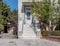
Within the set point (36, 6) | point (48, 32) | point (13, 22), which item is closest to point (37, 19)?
point (36, 6)

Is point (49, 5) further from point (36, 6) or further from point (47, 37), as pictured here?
point (47, 37)

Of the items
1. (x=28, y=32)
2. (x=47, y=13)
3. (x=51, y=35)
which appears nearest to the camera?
(x=51, y=35)

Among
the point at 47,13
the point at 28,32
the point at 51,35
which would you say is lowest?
the point at 28,32

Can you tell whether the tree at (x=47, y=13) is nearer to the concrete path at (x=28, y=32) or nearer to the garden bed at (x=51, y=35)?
the garden bed at (x=51, y=35)

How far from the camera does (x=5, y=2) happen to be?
145ft

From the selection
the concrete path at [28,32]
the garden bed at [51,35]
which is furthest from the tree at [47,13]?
the concrete path at [28,32]

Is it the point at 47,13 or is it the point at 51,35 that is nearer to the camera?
the point at 51,35

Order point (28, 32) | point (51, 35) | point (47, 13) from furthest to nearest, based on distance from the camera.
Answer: point (28, 32)
point (47, 13)
point (51, 35)

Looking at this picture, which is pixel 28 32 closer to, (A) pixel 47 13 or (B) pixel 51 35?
(A) pixel 47 13

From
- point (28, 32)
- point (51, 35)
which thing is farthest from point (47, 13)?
point (28, 32)

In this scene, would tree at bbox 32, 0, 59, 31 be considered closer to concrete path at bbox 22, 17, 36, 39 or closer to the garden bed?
the garden bed

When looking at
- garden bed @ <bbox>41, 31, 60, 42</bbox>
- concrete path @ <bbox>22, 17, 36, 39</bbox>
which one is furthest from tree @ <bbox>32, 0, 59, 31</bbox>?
concrete path @ <bbox>22, 17, 36, 39</bbox>

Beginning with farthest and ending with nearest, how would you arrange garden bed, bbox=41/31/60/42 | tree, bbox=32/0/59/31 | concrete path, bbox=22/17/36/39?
concrete path, bbox=22/17/36/39 < tree, bbox=32/0/59/31 < garden bed, bbox=41/31/60/42

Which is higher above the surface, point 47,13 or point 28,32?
point 47,13
